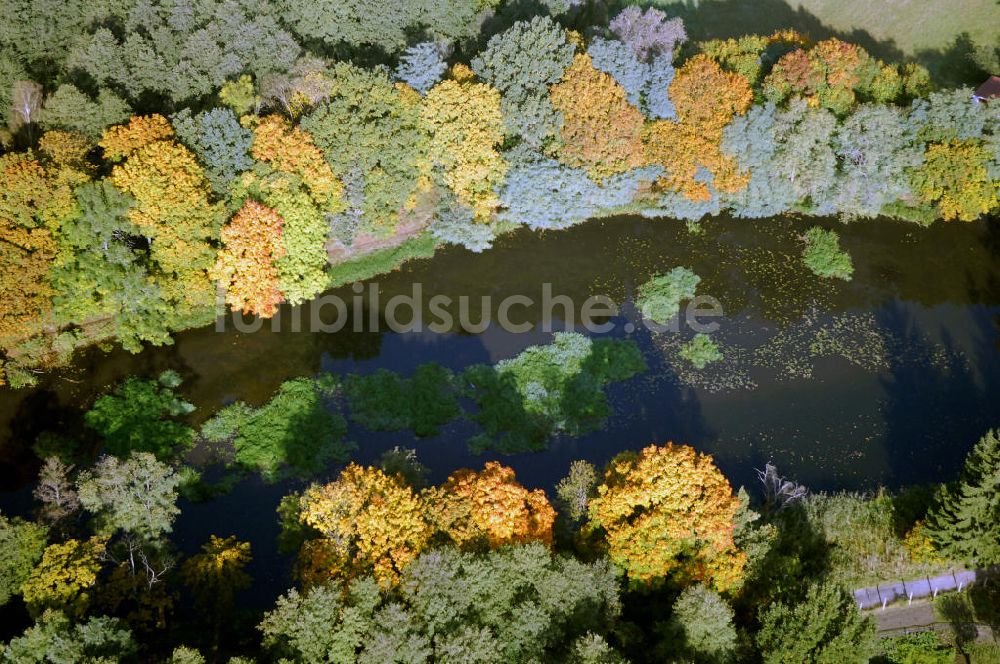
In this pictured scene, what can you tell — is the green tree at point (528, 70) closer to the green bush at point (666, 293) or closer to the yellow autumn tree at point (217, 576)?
the green bush at point (666, 293)

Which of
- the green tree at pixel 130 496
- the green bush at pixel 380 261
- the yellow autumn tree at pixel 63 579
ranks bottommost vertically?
the yellow autumn tree at pixel 63 579

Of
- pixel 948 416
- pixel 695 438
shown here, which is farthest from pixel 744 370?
pixel 948 416

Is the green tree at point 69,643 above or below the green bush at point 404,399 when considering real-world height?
below

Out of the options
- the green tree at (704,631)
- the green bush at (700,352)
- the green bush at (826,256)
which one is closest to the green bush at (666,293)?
the green bush at (700,352)

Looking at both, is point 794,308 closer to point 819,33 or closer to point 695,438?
point 695,438

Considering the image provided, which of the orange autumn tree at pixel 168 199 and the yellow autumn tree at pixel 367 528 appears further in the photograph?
the orange autumn tree at pixel 168 199

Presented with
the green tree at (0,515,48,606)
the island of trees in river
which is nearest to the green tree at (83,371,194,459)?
the island of trees in river

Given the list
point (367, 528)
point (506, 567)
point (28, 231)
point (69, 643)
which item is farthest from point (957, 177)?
point (28, 231)
